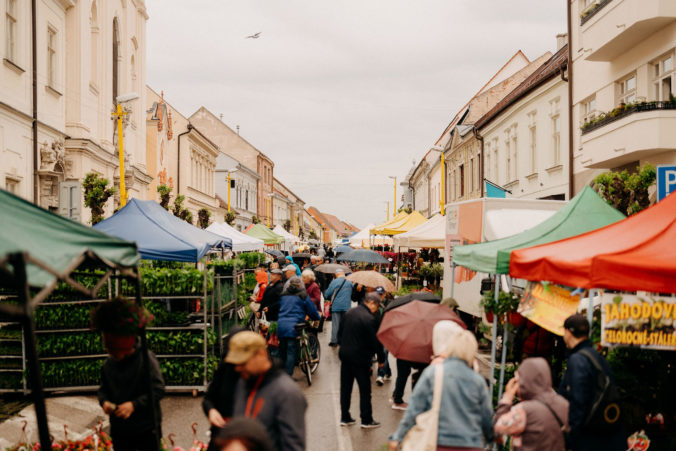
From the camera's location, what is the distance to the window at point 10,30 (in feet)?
63.2

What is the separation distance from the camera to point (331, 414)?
32.4ft

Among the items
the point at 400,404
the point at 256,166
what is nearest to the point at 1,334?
the point at 400,404

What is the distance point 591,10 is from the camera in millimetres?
19328

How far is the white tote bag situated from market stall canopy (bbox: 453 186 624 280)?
3.29m

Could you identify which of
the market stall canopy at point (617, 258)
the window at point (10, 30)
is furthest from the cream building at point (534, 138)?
the market stall canopy at point (617, 258)

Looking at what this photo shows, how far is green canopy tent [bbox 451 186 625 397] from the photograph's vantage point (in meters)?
8.21

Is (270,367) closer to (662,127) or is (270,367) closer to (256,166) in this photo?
(662,127)

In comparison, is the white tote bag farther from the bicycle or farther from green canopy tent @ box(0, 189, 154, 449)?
the bicycle

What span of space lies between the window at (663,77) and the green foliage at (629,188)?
4.03 m

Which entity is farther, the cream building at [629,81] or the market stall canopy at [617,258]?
the cream building at [629,81]

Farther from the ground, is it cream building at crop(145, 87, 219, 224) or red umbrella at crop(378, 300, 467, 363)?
cream building at crop(145, 87, 219, 224)

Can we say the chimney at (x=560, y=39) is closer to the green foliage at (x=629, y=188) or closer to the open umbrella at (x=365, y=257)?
the open umbrella at (x=365, y=257)

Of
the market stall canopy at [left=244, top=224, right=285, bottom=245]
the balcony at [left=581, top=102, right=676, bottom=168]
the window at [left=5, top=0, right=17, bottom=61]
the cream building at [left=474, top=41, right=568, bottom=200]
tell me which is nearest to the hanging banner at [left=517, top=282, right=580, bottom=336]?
the balcony at [left=581, top=102, right=676, bottom=168]

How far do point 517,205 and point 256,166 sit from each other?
6699 cm
